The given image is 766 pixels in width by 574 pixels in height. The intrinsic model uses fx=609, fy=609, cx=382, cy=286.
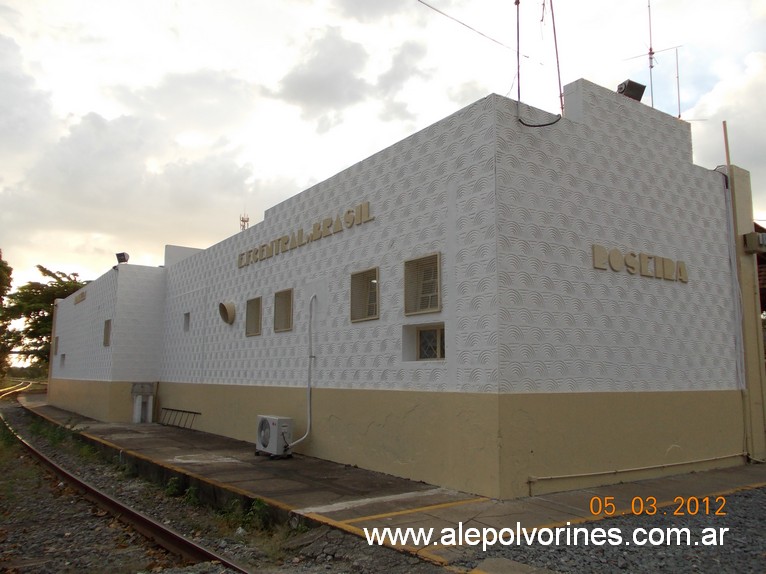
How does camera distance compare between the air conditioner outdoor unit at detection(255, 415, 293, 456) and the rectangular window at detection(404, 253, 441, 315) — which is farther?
the air conditioner outdoor unit at detection(255, 415, 293, 456)

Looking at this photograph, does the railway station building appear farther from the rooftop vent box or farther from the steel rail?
the steel rail

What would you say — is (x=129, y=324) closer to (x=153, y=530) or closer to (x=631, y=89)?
(x=153, y=530)

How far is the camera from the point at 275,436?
1121 cm

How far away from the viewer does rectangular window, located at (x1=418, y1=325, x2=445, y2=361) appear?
350 inches

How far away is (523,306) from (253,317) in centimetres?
817

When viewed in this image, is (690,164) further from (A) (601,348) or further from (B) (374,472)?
(B) (374,472)

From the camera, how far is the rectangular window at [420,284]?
9008 millimetres

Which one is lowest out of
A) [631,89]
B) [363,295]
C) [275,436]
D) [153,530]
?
[153,530]

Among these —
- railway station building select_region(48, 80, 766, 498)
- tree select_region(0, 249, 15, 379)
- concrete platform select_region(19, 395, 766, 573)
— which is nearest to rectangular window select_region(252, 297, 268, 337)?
railway station building select_region(48, 80, 766, 498)

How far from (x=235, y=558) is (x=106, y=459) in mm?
8500

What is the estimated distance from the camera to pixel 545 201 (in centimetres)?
844

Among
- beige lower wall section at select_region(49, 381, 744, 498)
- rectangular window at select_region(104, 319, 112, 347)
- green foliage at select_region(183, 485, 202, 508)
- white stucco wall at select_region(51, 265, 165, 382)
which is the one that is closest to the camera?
beige lower wall section at select_region(49, 381, 744, 498)

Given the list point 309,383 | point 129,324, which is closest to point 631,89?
point 309,383

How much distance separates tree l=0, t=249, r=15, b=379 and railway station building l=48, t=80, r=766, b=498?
2759 centimetres
